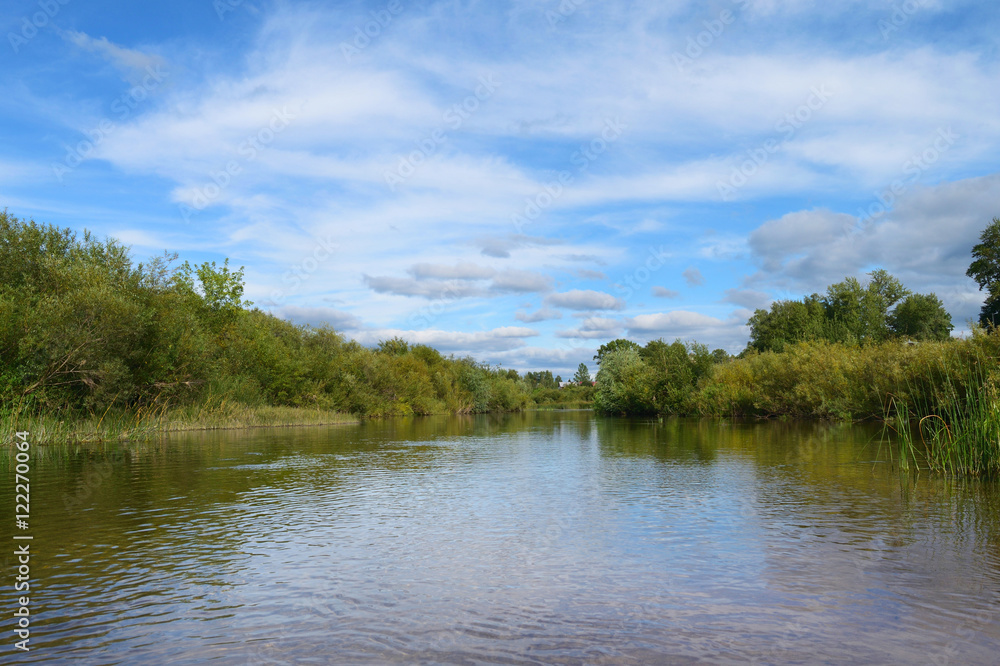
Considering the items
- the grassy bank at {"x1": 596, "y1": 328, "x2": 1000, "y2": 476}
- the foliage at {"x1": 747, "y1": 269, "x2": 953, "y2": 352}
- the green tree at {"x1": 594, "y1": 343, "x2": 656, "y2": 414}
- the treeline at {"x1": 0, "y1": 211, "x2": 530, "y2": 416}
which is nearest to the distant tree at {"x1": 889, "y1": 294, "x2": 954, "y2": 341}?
the foliage at {"x1": 747, "y1": 269, "x2": 953, "y2": 352}

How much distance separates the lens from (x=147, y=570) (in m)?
8.22

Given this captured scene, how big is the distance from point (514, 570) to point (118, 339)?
28910 millimetres

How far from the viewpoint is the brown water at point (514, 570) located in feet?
18.7

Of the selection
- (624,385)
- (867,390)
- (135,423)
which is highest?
(624,385)

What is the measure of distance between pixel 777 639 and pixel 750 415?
180 ft

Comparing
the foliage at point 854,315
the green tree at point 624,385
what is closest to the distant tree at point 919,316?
the foliage at point 854,315

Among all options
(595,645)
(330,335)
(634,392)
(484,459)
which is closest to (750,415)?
(634,392)

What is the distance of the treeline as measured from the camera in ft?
88.2

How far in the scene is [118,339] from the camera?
3017cm

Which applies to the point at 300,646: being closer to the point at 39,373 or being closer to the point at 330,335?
the point at 39,373

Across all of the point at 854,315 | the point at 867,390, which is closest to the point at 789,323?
the point at 854,315

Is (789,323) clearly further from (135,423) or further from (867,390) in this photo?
(135,423)

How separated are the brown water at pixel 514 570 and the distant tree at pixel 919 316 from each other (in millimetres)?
70880

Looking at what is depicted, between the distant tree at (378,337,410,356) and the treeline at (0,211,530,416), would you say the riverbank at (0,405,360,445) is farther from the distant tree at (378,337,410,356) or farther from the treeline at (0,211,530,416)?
the distant tree at (378,337,410,356)
